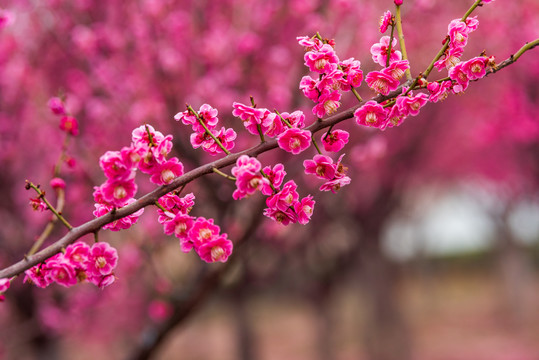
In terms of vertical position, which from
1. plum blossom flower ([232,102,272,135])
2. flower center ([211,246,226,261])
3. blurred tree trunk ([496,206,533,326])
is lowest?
flower center ([211,246,226,261])

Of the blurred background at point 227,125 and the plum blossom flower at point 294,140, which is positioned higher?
the blurred background at point 227,125

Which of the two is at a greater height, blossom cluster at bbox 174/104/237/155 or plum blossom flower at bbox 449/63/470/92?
plum blossom flower at bbox 449/63/470/92

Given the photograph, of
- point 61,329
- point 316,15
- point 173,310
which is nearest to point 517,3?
point 316,15

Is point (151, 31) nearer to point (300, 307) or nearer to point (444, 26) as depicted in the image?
point (444, 26)

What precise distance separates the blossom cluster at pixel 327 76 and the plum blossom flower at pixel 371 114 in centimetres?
9

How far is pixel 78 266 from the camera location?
1827 mm

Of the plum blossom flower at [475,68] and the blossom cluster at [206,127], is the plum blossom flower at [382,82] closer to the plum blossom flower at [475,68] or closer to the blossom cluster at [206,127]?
the plum blossom flower at [475,68]

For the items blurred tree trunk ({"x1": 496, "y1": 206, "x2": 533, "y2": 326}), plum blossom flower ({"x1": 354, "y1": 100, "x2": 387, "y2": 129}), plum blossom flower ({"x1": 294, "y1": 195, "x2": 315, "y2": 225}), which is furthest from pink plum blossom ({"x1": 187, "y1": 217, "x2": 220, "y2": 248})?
blurred tree trunk ({"x1": 496, "y1": 206, "x2": 533, "y2": 326})

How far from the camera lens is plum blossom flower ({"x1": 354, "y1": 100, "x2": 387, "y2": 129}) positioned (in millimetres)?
1769

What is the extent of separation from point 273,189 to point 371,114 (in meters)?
0.42

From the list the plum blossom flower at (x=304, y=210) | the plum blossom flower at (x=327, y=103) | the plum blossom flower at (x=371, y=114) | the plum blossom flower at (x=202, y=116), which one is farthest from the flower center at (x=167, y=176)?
the plum blossom flower at (x=371, y=114)

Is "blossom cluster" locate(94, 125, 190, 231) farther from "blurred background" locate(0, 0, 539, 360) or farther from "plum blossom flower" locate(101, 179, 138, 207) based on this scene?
"blurred background" locate(0, 0, 539, 360)

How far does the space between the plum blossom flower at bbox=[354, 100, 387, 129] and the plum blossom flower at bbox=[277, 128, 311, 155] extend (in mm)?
186

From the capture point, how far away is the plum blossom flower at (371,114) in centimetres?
177
